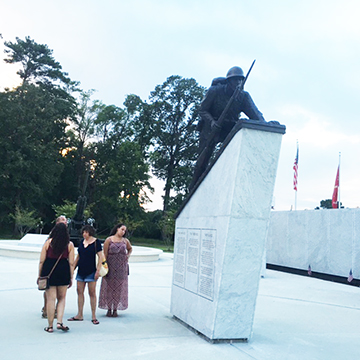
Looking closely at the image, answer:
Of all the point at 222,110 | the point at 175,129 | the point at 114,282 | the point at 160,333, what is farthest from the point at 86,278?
the point at 175,129

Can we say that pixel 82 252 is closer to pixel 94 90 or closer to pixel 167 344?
pixel 167 344

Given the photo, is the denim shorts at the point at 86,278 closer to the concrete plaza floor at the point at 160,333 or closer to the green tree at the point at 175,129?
the concrete plaza floor at the point at 160,333

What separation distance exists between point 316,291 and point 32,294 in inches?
323

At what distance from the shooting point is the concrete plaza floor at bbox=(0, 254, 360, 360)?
4994 millimetres

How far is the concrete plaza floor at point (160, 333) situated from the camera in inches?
197

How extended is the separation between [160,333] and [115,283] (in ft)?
4.39

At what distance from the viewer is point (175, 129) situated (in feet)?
149

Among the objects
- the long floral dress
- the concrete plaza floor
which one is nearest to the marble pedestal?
the concrete plaza floor

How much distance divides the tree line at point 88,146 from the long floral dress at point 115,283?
1224 inches

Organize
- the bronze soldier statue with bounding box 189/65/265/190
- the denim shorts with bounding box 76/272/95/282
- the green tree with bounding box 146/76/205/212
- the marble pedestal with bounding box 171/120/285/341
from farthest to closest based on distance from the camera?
the green tree with bounding box 146/76/205/212 < the bronze soldier statue with bounding box 189/65/265/190 < the denim shorts with bounding box 76/272/95/282 < the marble pedestal with bounding box 171/120/285/341

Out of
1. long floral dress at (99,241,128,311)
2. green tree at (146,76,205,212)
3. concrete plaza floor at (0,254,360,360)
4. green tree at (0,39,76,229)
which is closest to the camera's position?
concrete plaza floor at (0,254,360,360)

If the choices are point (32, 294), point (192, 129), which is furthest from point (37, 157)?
point (32, 294)

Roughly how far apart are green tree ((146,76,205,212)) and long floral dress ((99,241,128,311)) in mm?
37201

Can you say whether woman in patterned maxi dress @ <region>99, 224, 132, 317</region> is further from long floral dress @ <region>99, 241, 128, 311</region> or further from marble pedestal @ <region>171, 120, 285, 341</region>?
marble pedestal @ <region>171, 120, 285, 341</region>
